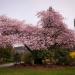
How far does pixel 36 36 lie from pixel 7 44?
330 centimetres

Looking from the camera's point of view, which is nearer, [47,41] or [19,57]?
[47,41]

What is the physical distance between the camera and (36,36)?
2852 centimetres

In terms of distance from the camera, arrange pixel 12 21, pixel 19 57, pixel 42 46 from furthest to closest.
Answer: pixel 19 57 < pixel 12 21 < pixel 42 46

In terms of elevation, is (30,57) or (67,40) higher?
(67,40)

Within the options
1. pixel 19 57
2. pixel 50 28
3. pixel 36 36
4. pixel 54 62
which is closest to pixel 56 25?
pixel 50 28

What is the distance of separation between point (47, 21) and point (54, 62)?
16.1ft

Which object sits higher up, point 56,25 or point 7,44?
point 56,25

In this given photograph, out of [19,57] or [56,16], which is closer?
[56,16]

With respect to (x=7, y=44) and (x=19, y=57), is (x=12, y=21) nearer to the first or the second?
(x=7, y=44)

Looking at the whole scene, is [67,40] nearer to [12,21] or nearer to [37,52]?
[37,52]

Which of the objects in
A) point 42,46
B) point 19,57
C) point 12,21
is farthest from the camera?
point 19,57

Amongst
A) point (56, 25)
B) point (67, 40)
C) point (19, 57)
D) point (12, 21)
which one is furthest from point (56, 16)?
point (19, 57)

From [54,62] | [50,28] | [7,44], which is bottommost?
[54,62]

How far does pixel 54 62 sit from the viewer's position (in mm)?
30047
